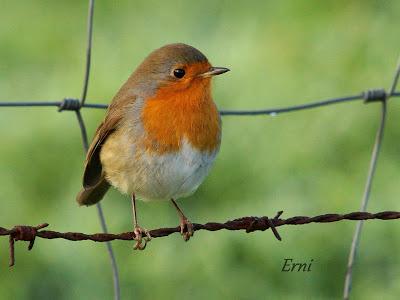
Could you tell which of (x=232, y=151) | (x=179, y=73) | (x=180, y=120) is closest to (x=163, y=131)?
(x=180, y=120)

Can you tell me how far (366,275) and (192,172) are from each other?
4.43 feet

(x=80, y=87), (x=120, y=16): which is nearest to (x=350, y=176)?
(x=80, y=87)

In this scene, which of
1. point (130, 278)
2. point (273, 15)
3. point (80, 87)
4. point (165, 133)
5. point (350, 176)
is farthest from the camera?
point (273, 15)

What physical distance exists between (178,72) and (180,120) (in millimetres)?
212

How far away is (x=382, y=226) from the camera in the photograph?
14.7ft

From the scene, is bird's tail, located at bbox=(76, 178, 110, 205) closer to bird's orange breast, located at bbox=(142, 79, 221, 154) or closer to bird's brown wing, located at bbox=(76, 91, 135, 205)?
bird's brown wing, located at bbox=(76, 91, 135, 205)

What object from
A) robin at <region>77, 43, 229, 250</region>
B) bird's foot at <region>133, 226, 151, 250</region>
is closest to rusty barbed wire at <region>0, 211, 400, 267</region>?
bird's foot at <region>133, 226, 151, 250</region>

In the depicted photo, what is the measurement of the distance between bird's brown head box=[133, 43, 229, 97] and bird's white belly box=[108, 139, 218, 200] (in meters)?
0.23

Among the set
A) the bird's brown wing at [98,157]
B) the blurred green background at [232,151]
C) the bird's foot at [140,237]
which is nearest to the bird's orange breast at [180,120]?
the bird's brown wing at [98,157]

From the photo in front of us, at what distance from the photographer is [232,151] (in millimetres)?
4988

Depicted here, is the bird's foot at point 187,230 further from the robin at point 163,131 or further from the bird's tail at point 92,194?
the bird's tail at point 92,194

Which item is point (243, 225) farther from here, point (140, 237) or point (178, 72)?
point (178, 72)

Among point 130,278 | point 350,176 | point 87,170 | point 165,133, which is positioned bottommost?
point 130,278

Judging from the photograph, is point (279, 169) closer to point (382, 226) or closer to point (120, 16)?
point (382, 226)
